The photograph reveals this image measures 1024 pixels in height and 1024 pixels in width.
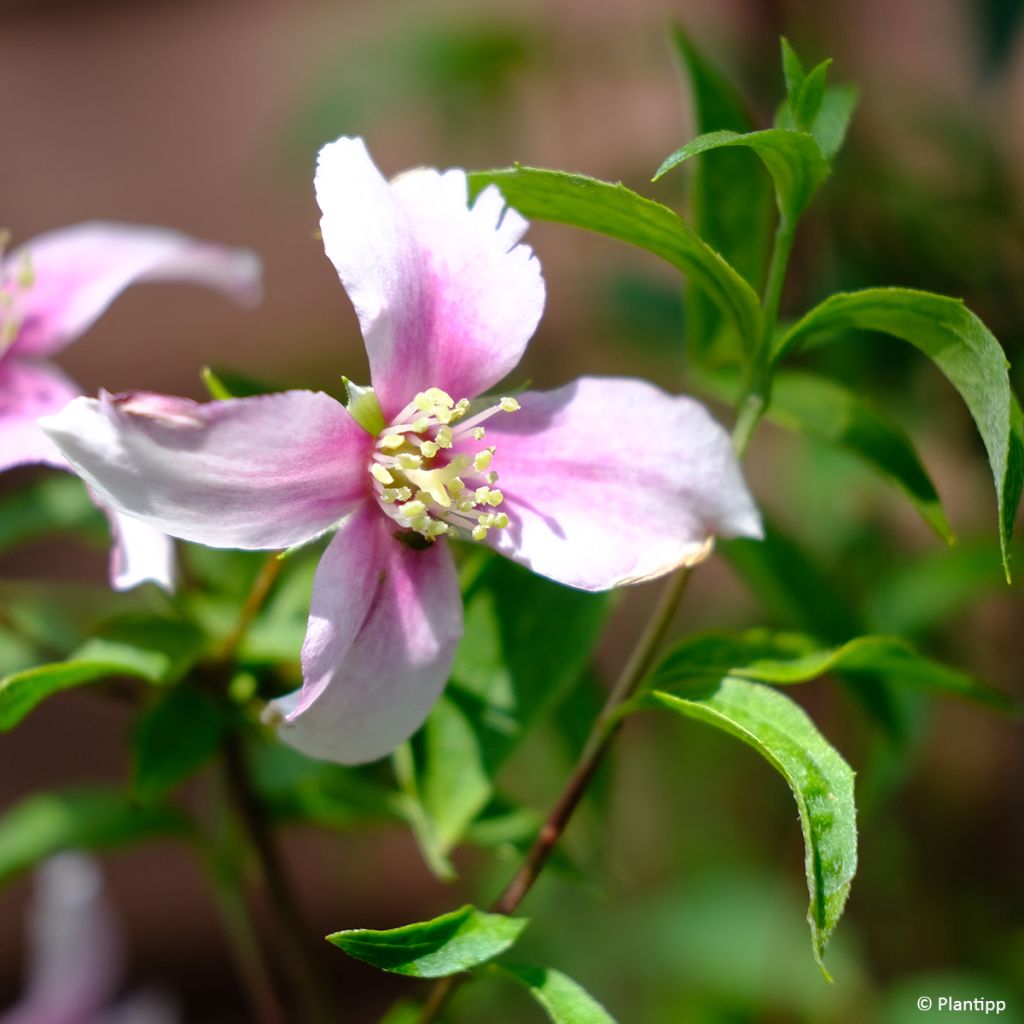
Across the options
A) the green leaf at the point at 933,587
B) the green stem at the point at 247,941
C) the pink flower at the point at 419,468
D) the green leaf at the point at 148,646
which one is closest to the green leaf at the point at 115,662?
the green leaf at the point at 148,646

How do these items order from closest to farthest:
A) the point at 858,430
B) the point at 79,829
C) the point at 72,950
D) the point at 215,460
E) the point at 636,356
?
1. the point at 215,460
2. the point at 858,430
3. the point at 79,829
4. the point at 72,950
5. the point at 636,356

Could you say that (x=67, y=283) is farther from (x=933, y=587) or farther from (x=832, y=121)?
(x=933, y=587)

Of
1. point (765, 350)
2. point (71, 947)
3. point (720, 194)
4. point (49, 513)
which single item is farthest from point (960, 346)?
point (71, 947)

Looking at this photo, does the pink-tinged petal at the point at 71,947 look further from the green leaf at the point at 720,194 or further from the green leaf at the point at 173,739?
the green leaf at the point at 720,194

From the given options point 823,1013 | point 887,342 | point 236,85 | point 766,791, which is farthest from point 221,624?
point 236,85

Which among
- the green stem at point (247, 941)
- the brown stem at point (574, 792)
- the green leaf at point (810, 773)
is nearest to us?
the green leaf at point (810, 773)
